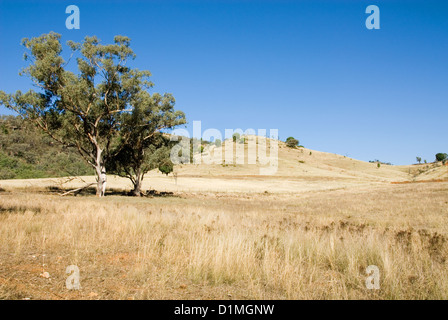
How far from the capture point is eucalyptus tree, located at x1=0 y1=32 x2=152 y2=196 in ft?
91.6

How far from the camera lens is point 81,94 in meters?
28.8

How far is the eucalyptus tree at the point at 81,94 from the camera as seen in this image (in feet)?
91.6

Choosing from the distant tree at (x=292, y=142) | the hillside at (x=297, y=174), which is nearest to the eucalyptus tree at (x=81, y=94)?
the hillside at (x=297, y=174)

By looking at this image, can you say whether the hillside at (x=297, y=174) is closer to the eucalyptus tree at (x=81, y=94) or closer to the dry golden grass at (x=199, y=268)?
the eucalyptus tree at (x=81, y=94)

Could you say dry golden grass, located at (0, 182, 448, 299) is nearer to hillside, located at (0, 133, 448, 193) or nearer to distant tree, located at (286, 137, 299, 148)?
hillside, located at (0, 133, 448, 193)

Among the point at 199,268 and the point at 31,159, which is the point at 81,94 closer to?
the point at 199,268

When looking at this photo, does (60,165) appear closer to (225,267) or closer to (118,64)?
(118,64)

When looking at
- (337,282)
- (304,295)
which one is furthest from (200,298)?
(337,282)

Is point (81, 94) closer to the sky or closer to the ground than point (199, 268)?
closer to the sky

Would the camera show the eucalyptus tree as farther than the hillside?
No

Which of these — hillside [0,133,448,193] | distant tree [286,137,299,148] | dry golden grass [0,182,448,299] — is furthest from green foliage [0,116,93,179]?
distant tree [286,137,299,148]

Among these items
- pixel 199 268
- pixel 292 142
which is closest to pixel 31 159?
pixel 199 268

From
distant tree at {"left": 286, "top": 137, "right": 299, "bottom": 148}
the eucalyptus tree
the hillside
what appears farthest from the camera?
distant tree at {"left": 286, "top": 137, "right": 299, "bottom": 148}

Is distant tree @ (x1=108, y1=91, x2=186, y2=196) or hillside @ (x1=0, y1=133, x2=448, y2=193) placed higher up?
distant tree @ (x1=108, y1=91, x2=186, y2=196)
